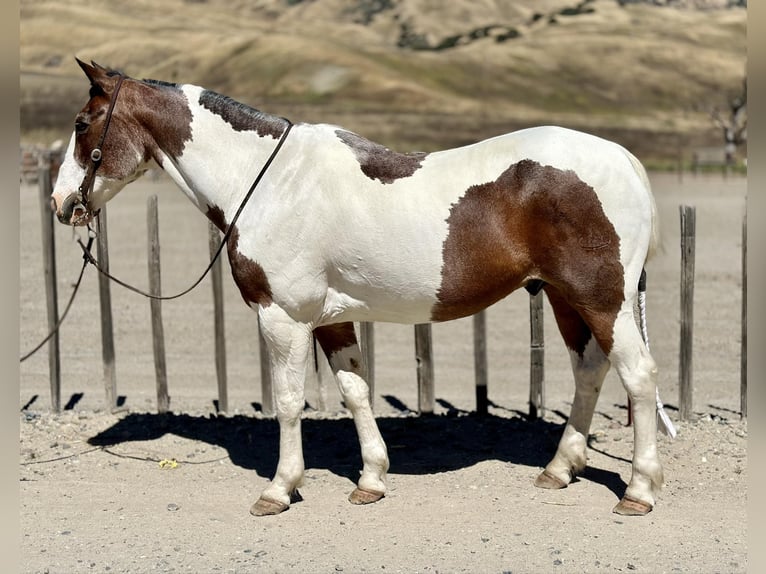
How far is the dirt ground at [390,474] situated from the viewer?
530cm

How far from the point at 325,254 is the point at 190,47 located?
85.1 meters

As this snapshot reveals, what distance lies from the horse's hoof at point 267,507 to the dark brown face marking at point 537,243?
1614mm

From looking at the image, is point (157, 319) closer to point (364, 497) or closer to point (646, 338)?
point (364, 497)

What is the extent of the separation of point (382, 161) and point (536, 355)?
270 cm

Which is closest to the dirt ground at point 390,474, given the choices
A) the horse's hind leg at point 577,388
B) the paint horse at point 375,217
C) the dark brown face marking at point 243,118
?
the horse's hind leg at point 577,388

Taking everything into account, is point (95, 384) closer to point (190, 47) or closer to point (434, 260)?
point (434, 260)

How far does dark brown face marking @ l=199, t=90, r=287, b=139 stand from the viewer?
5914 millimetres

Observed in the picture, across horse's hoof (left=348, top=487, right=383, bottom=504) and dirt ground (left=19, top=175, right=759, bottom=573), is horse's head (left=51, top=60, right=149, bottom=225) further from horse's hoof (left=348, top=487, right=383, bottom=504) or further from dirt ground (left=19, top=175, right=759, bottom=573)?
horse's hoof (left=348, top=487, right=383, bottom=504)

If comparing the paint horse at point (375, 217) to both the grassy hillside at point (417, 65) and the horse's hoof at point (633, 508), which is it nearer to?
the horse's hoof at point (633, 508)

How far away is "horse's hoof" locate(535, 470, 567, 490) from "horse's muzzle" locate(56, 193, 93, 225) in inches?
130

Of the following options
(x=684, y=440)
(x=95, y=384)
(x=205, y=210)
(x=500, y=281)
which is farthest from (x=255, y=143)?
(x=95, y=384)

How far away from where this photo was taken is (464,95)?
7869 centimetres

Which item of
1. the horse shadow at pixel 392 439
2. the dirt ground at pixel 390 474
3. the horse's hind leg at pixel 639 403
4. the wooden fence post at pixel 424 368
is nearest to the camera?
the dirt ground at pixel 390 474

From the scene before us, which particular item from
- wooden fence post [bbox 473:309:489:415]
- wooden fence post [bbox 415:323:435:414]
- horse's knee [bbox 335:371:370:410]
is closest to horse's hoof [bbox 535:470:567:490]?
horse's knee [bbox 335:371:370:410]
